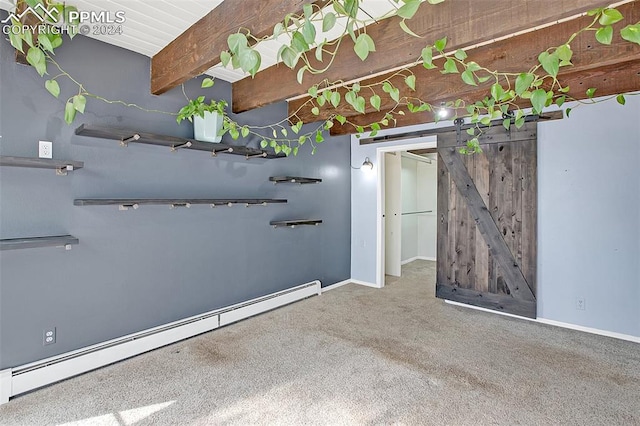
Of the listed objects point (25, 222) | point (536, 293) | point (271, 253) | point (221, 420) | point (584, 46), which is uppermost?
point (584, 46)

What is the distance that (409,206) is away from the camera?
671cm

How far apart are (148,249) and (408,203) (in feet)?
16.6

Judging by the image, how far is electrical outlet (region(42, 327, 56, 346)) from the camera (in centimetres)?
228

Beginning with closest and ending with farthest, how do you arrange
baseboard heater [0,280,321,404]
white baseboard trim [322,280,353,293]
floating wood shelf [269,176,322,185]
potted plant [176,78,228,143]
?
baseboard heater [0,280,321,404]
potted plant [176,78,228,143]
floating wood shelf [269,176,322,185]
white baseboard trim [322,280,353,293]

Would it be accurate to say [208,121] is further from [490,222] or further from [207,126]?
[490,222]

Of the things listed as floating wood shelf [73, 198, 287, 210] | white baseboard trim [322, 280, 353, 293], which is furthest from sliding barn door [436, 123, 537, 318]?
floating wood shelf [73, 198, 287, 210]

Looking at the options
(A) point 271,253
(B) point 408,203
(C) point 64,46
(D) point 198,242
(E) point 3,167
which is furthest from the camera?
(B) point 408,203

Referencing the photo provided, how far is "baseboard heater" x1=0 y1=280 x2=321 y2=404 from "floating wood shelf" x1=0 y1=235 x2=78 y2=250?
779 millimetres

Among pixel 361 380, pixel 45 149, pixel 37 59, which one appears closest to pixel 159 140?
pixel 45 149

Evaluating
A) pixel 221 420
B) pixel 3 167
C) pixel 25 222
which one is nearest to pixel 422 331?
pixel 221 420

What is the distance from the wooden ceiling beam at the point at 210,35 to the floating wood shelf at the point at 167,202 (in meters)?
0.90

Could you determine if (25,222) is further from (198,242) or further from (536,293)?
(536,293)

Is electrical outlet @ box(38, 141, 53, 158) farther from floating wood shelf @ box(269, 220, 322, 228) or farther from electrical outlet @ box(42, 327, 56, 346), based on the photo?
floating wood shelf @ box(269, 220, 322, 228)

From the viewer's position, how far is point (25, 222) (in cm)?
218
